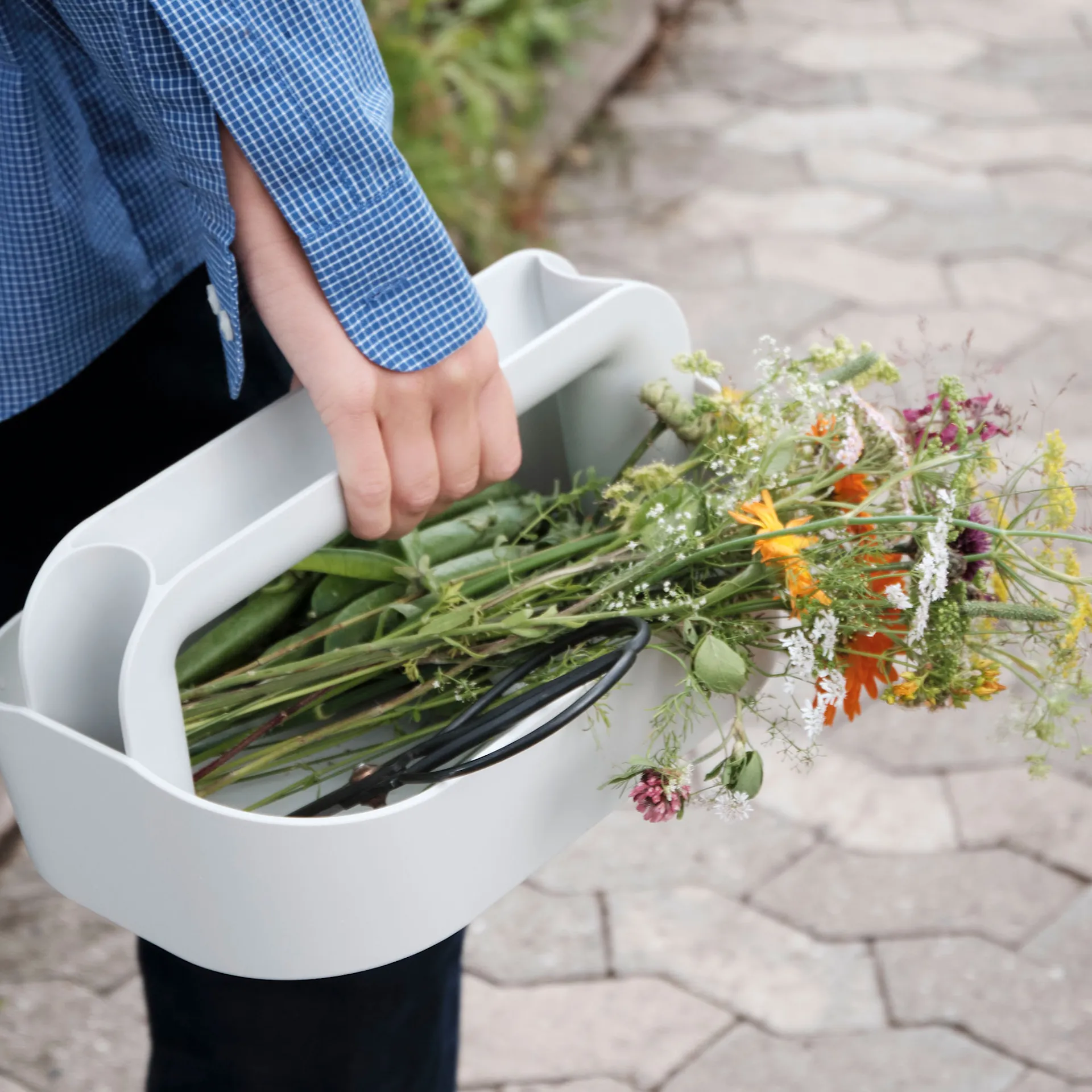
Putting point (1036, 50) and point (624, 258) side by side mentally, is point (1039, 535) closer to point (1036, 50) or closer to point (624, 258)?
point (624, 258)

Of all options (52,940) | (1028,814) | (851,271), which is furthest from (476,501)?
(851,271)

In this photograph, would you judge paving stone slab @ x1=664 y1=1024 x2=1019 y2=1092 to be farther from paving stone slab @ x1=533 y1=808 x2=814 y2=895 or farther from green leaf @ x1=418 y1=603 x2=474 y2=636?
green leaf @ x1=418 y1=603 x2=474 y2=636

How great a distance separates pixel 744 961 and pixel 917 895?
24 cm

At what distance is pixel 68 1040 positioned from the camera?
Result: 1.50 metres

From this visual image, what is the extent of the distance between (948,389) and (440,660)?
33cm

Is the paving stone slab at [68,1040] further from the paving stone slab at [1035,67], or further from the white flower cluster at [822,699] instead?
the paving stone slab at [1035,67]

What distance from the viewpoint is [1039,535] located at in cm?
70

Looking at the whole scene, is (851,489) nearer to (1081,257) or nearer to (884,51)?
(1081,257)

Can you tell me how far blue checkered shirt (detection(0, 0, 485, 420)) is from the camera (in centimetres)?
65

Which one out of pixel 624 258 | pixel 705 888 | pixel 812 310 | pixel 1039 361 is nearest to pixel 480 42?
pixel 624 258

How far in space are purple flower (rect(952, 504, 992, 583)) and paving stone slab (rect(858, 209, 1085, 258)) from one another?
234 centimetres

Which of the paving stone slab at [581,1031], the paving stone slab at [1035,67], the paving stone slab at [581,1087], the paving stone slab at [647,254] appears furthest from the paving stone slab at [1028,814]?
the paving stone slab at [1035,67]

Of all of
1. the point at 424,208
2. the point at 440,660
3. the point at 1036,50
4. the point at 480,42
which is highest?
the point at 424,208

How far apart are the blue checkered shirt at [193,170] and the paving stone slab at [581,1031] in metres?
0.96
